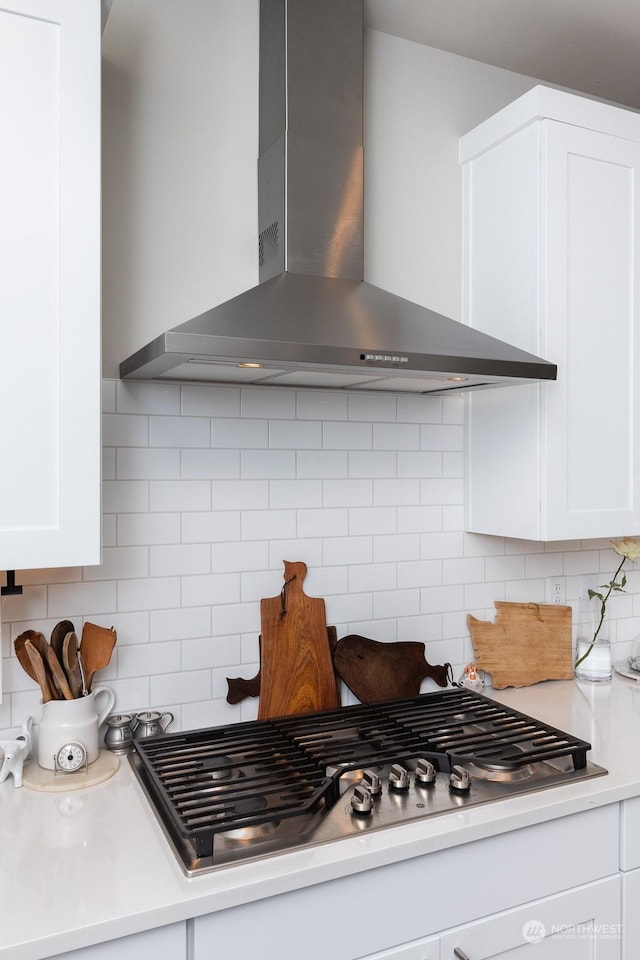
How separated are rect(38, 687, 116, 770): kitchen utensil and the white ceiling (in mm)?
1895

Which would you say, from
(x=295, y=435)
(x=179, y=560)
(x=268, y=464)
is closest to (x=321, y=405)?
(x=295, y=435)

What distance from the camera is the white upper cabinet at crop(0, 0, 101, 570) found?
4.32 feet

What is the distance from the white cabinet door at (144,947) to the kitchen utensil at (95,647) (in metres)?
0.61

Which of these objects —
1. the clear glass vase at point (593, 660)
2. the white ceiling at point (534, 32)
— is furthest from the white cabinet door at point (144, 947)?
the white ceiling at point (534, 32)

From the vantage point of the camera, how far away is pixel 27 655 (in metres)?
1.59

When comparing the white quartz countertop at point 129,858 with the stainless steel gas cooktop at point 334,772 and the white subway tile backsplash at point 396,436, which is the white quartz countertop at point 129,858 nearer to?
the stainless steel gas cooktop at point 334,772

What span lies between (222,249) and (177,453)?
529mm

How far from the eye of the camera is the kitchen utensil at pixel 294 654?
191cm

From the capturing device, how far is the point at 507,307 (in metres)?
2.04

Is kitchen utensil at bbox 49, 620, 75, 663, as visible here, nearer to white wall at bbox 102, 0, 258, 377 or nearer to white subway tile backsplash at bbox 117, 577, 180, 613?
white subway tile backsplash at bbox 117, 577, 180, 613

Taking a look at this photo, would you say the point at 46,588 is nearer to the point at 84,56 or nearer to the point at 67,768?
the point at 67,768

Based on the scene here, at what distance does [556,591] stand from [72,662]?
153 cm

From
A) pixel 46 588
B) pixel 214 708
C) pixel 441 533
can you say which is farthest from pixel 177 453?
pixel 441 533

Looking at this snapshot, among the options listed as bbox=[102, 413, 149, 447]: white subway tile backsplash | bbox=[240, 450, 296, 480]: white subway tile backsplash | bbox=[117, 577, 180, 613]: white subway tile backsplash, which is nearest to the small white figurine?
bbox=[117, 577, 180, 613]: white subway tile backsplash
